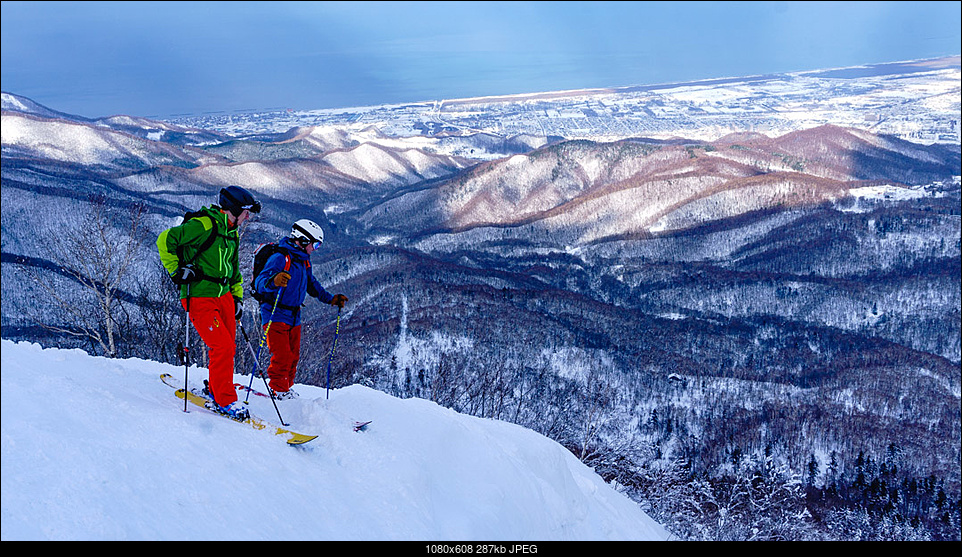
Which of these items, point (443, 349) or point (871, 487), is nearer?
point (871, 487)

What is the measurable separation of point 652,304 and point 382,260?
72.9m

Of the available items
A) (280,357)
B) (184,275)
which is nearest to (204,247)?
(184,275)

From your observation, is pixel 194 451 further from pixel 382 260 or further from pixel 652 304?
Answer: pixel 652 304

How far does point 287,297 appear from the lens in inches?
376

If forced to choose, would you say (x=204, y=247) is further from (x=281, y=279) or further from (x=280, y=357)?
(x=280, y=357)

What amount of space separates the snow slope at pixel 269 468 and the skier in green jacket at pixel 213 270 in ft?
2.09

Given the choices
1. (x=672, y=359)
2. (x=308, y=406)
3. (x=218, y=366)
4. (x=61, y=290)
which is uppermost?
(x=218, y=366)

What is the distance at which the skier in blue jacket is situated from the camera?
927 cm

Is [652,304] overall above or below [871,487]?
above

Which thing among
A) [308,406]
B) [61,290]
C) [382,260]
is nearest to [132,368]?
[308,406]

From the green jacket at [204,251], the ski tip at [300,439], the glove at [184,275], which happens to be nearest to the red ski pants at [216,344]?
the green jacket at [204,251]

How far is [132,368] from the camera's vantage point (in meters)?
9.21

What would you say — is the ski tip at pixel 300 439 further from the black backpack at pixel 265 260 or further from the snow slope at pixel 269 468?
the black backpack at pixel 265 260

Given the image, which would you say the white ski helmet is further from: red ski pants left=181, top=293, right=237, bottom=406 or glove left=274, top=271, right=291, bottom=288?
red ski pants left=181, top=293, right=237, bottom=406
